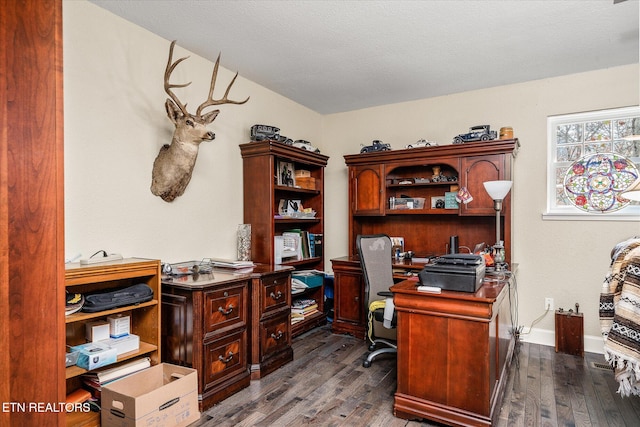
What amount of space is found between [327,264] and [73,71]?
136 inches

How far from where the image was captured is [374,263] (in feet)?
10.4

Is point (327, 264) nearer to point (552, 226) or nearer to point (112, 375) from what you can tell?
point (552, 226)

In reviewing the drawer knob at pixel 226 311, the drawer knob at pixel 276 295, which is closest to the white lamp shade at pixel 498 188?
the drawer knob at pixel 276 295

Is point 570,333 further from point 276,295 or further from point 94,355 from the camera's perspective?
point 94,355

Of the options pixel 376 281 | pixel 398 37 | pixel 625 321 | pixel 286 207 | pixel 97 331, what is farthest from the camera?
pixel 286 207

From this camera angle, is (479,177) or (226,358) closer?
(226,358)

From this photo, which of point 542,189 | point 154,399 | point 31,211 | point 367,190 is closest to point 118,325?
point 154,399

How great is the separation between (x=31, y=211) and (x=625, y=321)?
264 centimetres

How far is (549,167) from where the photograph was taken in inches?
141

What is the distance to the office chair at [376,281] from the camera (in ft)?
9.55

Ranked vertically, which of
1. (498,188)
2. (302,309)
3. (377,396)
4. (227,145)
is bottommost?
(377,396)

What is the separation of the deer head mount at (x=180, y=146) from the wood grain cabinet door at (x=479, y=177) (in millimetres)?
2256

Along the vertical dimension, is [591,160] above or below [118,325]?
above

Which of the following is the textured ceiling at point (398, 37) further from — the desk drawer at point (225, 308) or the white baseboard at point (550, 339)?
the white baseboard at point (550, 339)
